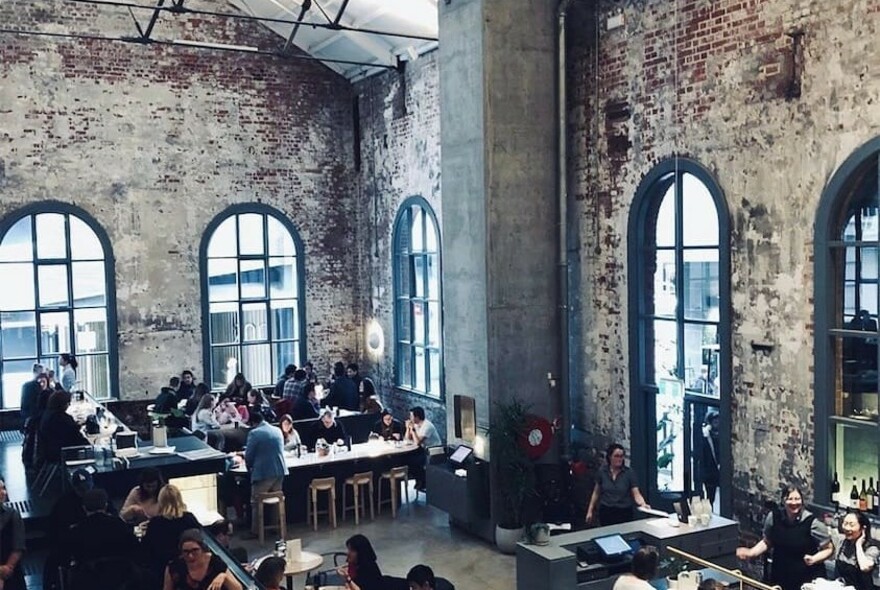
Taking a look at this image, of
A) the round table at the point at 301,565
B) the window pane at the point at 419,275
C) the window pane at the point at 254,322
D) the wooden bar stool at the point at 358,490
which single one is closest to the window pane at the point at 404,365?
the window pane at the point at 419,275

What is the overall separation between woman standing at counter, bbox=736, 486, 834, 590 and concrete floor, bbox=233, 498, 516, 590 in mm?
2766

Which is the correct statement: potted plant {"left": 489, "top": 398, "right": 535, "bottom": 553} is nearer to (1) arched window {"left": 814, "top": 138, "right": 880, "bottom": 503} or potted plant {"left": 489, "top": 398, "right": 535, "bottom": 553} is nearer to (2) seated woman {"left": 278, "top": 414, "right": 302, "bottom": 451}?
(2) seated woman {"left": 278, "top": 414, "right": 302, "bottom": 451}

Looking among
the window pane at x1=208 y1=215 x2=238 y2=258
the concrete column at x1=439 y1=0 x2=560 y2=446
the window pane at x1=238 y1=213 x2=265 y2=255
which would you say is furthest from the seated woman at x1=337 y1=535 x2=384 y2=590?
the window pane at x1=238 y1=213 x2=265 y2=255

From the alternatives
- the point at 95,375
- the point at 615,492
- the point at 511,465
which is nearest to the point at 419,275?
the point at 95,375

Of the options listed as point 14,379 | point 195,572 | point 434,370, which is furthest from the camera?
point 434,370

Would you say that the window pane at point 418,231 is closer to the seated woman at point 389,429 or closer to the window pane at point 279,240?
the window pane at point 279,240

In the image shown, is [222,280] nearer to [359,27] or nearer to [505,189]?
[359,27]

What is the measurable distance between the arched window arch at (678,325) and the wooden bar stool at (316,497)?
3662 mm

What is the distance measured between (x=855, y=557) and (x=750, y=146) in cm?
396

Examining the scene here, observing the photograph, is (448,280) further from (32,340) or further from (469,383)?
(32,340)

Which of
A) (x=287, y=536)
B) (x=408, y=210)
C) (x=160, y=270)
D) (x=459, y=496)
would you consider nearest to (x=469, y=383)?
(x=459, y=496)

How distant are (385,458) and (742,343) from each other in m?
4.95

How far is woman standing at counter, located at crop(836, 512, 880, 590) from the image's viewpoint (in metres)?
7.23

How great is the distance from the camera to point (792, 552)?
7582mm
